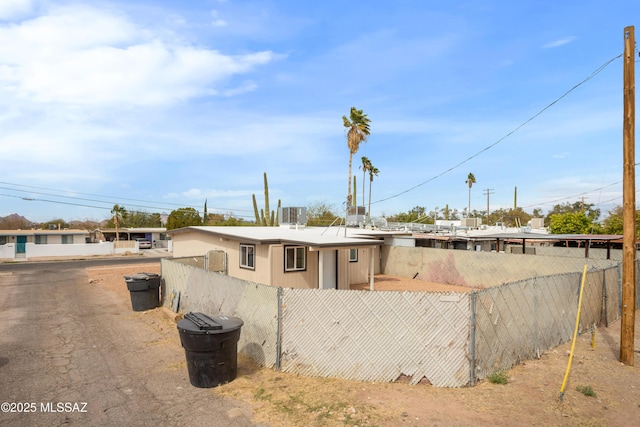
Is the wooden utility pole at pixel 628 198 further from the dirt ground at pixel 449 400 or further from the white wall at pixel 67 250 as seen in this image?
the white wall at pixel 67 250

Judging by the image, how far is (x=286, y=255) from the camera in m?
16.4

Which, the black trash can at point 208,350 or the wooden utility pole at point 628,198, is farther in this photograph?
the wooden utility pole at point 628,198

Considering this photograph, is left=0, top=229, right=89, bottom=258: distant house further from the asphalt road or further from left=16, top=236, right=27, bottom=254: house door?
the asphalt road

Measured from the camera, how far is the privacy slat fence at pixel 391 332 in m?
7.18

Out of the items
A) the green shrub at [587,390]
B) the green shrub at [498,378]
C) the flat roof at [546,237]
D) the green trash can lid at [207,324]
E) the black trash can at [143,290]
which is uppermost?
the flat roof at [546,237]

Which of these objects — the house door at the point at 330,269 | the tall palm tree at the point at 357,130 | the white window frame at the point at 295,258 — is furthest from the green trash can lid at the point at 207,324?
the tall palm tree at the point at 357,130

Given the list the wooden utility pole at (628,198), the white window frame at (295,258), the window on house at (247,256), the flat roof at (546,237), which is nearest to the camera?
the wooden utility pole at (628,198)

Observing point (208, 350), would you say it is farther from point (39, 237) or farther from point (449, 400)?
point (39, 237)

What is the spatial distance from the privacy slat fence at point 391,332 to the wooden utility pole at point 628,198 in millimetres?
1890

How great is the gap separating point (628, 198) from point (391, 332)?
6.32 metres

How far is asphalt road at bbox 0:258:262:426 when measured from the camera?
6156mm

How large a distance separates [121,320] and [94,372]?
15.6 ft

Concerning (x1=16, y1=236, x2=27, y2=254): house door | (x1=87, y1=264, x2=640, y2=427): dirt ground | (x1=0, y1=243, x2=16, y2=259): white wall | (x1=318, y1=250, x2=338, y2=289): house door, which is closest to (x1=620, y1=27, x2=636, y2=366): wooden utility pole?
(x1=87, y1=264, x2=640, y2=427): dirt ground

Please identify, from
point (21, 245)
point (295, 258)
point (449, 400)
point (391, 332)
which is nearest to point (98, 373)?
point (391, 332)
